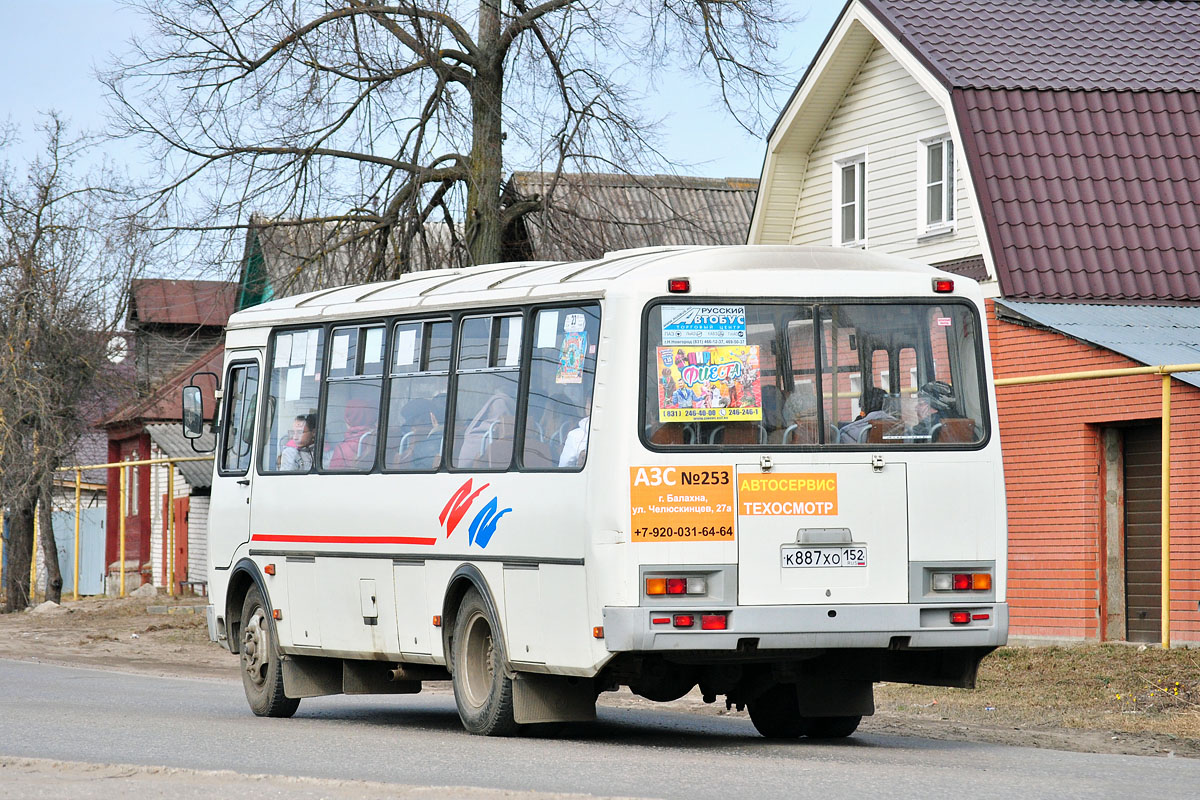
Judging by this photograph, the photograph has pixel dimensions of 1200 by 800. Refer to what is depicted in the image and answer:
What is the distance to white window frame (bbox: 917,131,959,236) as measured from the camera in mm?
23500

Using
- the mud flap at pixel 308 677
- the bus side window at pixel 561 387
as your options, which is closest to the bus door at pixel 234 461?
the mud flap at pixel 308 677

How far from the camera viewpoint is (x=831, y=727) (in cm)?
1286

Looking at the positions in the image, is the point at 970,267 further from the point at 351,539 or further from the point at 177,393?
the point at 177,393

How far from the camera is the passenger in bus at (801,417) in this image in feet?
36.8

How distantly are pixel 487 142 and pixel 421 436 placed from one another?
1317 cm

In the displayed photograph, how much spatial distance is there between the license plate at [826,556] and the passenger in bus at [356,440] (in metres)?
3.59

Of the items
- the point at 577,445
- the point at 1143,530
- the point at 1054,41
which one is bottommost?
the point at 1143,530

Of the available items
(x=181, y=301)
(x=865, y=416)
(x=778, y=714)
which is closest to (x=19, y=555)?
(x=181, y=301)

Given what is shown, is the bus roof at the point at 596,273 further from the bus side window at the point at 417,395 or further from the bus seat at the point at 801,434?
the bus seat at the point at 801,434

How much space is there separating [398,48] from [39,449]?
11.9 meters

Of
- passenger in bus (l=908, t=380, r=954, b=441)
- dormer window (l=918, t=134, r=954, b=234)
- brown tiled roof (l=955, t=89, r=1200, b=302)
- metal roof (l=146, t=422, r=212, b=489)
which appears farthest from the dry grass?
metal roof (l=146, t=422, r=212, b=489)

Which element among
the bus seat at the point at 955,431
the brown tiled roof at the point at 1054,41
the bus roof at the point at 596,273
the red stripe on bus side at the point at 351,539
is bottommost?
the red stripe on bus side at the point at 351,539

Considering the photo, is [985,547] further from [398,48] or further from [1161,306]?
[398,48]

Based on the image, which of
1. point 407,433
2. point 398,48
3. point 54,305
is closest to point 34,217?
point 54,305
